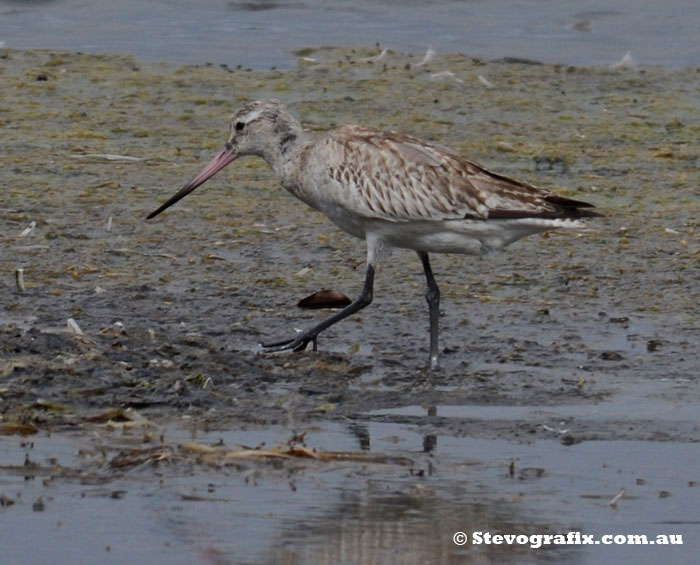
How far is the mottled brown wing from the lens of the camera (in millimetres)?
7656

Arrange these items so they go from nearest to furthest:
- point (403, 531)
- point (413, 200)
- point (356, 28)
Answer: point (403, 531) < point (413, 200) < point (356, 28)

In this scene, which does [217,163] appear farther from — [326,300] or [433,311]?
[433,311]

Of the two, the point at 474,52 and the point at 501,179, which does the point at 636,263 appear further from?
the point at 474,52

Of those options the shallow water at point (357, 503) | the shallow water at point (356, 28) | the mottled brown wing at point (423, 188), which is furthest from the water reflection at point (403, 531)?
the shallow water at point (356, 28)

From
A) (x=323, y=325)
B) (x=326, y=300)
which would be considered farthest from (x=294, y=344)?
(x=326, y=300)

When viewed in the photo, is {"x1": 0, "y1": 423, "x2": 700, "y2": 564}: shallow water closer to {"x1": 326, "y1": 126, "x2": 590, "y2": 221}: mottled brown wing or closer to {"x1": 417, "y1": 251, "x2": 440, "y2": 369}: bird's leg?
{"x1": 417, "y1": 251, "x2": 440, "y2": 369}: bird's leg

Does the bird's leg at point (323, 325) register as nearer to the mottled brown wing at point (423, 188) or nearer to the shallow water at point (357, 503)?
the mottled brown wing at point (423, 188)

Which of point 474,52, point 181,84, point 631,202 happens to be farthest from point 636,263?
point 474,52

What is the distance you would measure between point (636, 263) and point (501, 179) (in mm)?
1889

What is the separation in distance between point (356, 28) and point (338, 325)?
32.8 feet

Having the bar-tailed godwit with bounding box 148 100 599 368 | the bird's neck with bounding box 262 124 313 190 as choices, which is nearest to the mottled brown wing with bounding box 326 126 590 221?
the bar-tailed godwit with bounding box 148 100 599 368

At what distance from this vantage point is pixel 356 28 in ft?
58.4

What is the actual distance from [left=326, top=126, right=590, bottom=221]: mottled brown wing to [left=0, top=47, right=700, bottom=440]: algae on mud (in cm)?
69

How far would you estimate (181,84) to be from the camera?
14281 mm
